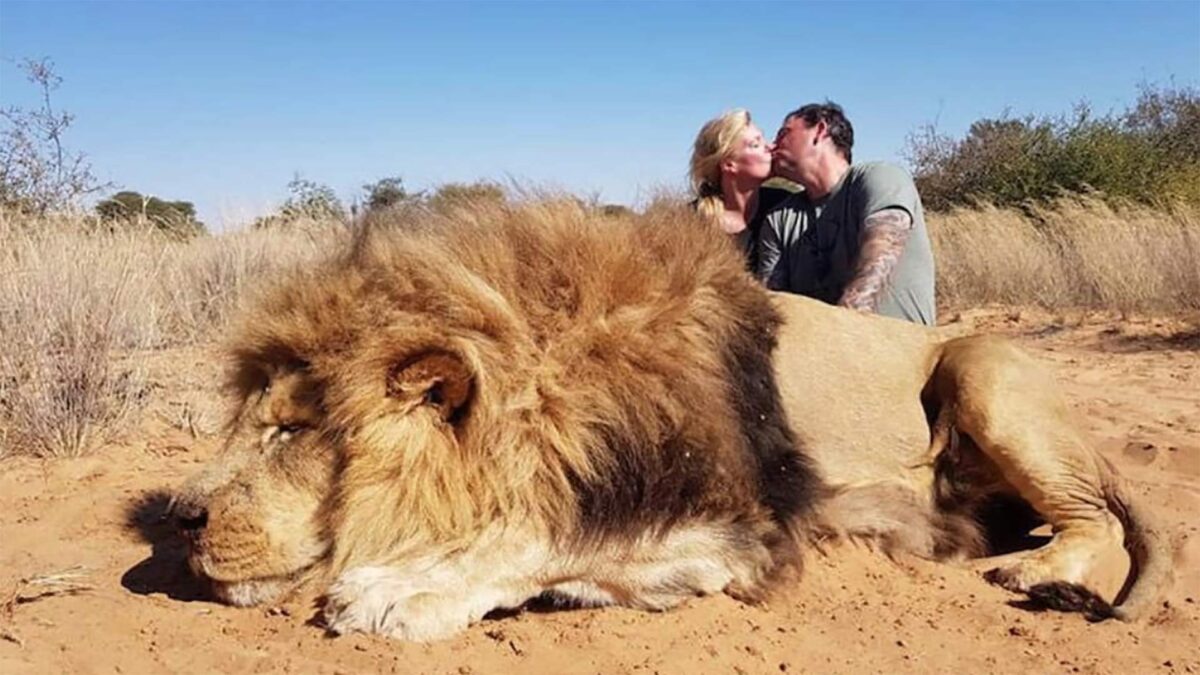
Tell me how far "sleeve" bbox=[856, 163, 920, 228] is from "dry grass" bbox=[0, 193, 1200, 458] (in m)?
1.77

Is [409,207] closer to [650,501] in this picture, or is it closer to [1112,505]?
[650,501]

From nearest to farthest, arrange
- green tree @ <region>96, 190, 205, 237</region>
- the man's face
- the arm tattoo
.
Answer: the arm tattoo
the man's face
green tree @ <region>96, 190, 205, 237</region>

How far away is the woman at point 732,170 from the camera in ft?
18.0

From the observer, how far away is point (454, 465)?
9.72ft

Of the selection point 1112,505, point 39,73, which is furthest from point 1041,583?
point 39,73

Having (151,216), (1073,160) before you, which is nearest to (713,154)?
(151,216)

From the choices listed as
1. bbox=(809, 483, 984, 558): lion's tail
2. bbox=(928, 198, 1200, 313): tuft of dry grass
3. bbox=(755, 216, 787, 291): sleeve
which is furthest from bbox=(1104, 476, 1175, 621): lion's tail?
bbox=(928, 198, 1200, 313): tuft of dry grass

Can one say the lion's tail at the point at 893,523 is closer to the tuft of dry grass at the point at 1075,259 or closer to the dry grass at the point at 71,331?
the dry grass at the point at 71,331

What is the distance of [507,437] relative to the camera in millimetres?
2977

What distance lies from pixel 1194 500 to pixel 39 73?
9.76 meters

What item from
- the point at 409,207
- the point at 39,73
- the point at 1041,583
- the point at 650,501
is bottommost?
the point at 1041,583

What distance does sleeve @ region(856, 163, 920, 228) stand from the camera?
16.4ft

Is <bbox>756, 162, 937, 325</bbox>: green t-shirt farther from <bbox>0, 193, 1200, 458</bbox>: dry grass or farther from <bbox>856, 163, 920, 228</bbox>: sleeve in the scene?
<bbox>0, 193, 1200, 458</bbox>: dry grass

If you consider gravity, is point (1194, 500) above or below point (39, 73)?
below
